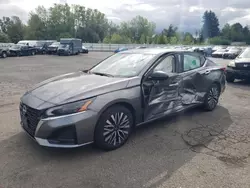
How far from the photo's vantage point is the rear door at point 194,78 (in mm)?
4480

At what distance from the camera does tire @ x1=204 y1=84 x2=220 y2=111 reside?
5.15 meters

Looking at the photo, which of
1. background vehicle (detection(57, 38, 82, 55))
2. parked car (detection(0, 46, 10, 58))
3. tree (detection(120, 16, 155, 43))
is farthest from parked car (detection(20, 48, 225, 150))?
tree (detection(120, 16, 155, 43))

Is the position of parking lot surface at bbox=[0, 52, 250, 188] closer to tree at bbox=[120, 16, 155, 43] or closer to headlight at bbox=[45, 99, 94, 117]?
headlight at bbox=[45, 99, 94, 117]

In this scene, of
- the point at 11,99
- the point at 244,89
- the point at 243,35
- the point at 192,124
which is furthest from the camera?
the point at 243,35

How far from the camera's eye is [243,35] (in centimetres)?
8212

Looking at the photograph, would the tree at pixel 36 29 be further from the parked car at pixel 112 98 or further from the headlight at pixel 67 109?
the headlight at pixel 67 109

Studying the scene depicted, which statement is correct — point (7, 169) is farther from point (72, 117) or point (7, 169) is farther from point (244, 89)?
point (244, 89)

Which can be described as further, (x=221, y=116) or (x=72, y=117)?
(x=221, y=116)

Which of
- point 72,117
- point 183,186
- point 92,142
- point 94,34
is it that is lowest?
point 183,186

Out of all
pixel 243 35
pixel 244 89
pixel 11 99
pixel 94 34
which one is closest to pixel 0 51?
pixel 11 99

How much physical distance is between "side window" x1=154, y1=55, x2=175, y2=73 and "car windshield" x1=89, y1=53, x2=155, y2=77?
0.22m

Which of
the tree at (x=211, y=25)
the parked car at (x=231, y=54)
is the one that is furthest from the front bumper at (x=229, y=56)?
the tree at (x=211, y=25)

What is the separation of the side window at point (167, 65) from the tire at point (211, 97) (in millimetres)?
1364

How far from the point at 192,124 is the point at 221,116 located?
94cm
